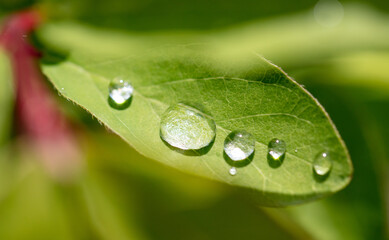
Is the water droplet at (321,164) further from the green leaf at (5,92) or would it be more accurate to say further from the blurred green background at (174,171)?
the green leaf at (5,92)

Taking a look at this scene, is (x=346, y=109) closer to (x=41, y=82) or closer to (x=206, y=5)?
(x=206, y=5)

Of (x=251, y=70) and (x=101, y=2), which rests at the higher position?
(x=101, y=2)

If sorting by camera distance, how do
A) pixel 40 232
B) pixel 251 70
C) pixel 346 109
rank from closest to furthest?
1. pixel 251 70
2. pixel 346 109
3. pixel 40 232

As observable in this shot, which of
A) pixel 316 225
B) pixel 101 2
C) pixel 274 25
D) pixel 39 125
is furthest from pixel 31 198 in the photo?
pixel 274 25

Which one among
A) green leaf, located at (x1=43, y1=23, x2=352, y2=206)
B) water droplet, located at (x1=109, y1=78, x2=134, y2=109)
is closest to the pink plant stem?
water droplet, located at (x1=109, y1=78, x2=134, y2=109)

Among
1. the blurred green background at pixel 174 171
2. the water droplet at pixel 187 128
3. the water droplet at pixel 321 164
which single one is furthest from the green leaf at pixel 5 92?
the water droplet at pixel 321 164

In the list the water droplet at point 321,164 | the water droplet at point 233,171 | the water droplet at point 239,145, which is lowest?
the water droplet at point 233,171
